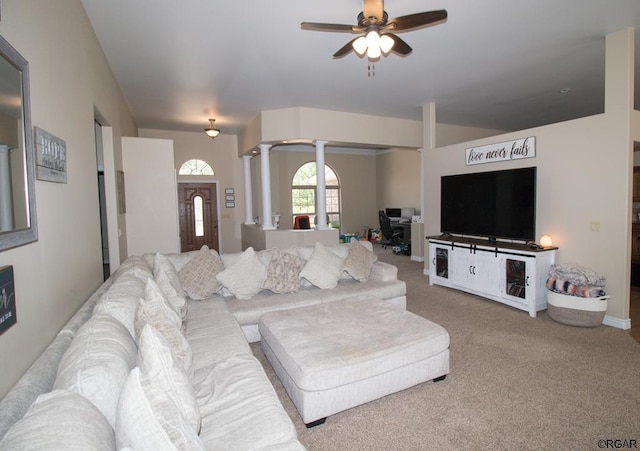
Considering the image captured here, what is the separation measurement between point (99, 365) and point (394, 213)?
9.25 metres

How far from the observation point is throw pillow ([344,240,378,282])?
3908mm

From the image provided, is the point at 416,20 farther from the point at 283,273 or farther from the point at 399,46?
the point at 283,273

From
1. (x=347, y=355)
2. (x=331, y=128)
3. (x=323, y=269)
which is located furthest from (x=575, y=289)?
(x=331, y=128)

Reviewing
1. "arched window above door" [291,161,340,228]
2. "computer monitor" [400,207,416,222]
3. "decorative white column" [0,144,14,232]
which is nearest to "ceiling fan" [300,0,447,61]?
"decorative white column" [0,144,14,232]

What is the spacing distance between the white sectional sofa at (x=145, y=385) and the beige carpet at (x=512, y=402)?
2.00ft

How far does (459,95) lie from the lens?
5477 millimetres

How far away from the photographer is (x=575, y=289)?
349 cm

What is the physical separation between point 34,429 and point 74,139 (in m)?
2.15

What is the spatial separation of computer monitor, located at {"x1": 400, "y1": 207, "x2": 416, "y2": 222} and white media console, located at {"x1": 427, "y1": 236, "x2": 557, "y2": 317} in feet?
13.8

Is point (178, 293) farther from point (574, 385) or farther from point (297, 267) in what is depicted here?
point (574, 385)

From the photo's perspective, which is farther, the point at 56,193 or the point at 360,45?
the point at 360,45

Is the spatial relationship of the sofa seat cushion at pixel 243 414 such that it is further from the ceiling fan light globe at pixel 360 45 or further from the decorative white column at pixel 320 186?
the decorative white column at pixel 320 186

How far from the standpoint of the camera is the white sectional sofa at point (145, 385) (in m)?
0.90

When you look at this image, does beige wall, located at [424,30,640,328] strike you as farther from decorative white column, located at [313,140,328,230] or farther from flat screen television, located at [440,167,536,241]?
decorative white column, located at [313,140,328,230]
